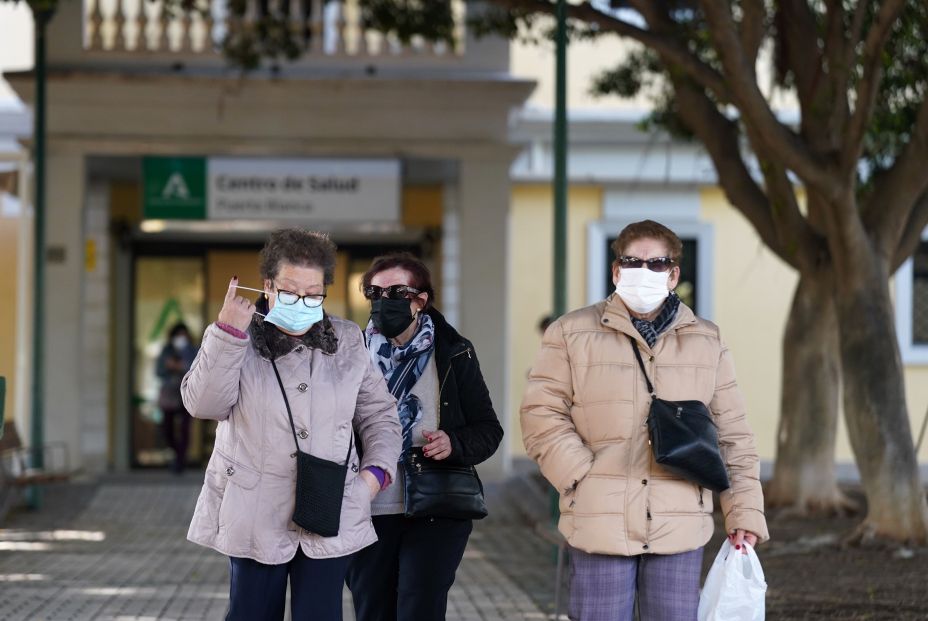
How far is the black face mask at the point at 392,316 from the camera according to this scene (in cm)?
582

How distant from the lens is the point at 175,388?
18.5 metres

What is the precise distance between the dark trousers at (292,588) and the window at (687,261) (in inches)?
629

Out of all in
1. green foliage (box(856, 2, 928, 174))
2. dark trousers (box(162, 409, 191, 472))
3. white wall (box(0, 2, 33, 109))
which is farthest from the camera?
white wall (box(0, 2, 33, 109))

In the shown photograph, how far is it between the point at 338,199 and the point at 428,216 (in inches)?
109

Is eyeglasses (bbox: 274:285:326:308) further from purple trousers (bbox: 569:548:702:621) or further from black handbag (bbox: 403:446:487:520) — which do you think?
purple trousers (bbox: 569:548:702:621)

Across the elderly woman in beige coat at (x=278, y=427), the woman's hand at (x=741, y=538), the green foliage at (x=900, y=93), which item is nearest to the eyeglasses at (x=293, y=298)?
the elderly woman in beige coat at (x=278, y=427)

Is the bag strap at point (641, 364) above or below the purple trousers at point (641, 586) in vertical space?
above

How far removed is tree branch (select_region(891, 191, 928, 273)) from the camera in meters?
12.0

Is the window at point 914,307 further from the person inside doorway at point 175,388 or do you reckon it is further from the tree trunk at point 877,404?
the tree trunk at point 877,404

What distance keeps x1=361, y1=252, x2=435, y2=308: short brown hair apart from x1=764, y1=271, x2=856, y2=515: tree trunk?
24.8ft

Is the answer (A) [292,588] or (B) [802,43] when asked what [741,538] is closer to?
(A) [292,588]

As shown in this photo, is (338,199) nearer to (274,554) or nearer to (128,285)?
(128,285)

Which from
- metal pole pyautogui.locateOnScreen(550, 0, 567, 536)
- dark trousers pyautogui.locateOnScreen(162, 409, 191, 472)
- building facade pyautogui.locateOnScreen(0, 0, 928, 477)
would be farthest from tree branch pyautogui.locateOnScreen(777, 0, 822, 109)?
dark trousers pyautogui.locateOnScreen(162, 409, 191, 472)

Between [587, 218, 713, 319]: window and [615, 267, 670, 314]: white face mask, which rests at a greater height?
[587, 218, 713, 319]: window
